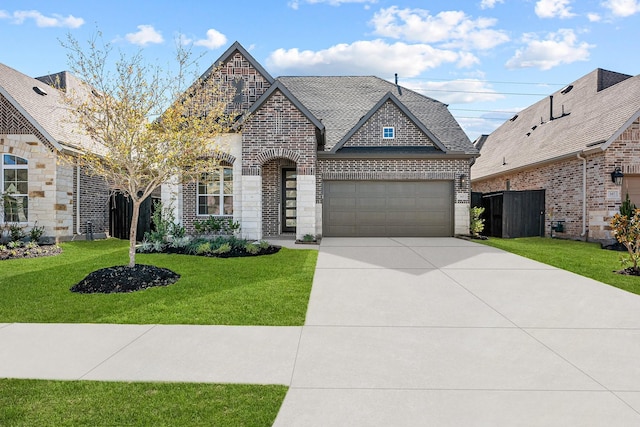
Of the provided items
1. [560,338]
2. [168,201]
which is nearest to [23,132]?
[168,201]

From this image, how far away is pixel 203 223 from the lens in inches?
553

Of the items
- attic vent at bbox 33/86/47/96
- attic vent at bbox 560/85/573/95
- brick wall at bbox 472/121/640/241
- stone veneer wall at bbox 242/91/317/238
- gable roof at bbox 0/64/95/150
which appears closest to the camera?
gable roof at bbox 0/64/95/150

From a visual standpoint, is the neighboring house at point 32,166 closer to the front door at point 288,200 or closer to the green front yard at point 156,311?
the green front yard at point 156,311

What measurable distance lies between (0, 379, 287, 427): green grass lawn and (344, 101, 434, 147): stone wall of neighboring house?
1432cm

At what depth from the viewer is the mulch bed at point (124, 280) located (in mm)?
7070

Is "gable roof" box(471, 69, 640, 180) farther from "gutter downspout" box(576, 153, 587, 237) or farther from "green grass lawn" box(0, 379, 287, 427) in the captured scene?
"green grass lawn" box(0, 379, 287, 427)

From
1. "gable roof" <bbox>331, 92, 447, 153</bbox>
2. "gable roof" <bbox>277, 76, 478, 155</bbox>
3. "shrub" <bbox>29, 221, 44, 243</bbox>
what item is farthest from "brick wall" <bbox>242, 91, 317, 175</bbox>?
"shrub" <bbox>29, 221, 44, 243</bbox>

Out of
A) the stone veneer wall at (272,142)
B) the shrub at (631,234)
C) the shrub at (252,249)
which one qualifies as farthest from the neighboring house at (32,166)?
the shrub at (631,234)

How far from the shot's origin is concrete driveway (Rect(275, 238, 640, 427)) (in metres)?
3.04

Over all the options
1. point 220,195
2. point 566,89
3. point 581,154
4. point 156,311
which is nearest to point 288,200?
point 220,195

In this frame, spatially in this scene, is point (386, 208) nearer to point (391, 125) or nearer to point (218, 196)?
point (391, 125)

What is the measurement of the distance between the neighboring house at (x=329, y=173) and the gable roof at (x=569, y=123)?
14.1 ft

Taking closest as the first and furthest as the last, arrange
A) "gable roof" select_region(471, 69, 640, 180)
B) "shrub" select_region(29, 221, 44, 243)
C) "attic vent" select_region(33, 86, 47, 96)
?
1. "shrub" select_region(29, 221, 44, 243)
2. "gable roof" select_region(471, 69, 640, 180)
3. "attic vent" select_region(33, 86, 47, 96)

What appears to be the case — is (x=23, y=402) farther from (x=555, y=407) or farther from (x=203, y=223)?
(x=203, y=223)
